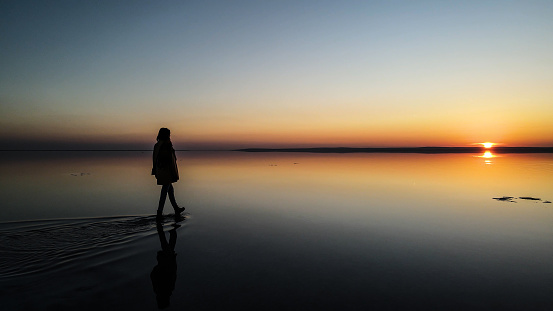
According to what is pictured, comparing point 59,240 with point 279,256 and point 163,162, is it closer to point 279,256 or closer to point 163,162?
point 163,162

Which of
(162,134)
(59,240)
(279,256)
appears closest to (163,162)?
(162,134)

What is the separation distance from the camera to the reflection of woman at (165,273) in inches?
185

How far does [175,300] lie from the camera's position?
4.55 meters

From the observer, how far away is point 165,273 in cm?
565

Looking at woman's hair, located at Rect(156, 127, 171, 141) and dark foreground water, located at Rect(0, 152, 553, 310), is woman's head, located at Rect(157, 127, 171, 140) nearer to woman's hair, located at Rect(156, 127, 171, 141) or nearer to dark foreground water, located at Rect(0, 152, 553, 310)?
woman's hair, located at Rect(156, 127, 171, 141)

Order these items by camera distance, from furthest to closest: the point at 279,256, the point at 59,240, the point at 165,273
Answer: the point at 59,240 < the point at 279,256 < the point at 165,273

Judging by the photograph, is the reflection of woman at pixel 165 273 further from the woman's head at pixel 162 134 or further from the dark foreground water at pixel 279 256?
the woman's head at pixel 162 134

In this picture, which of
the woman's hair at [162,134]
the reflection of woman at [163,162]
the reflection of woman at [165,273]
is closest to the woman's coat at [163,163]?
the reflection of woman at [163,162]

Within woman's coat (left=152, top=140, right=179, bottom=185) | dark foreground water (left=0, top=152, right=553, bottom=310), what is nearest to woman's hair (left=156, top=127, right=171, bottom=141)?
woman's coat (left=152, top=140, right=179, bottom=185)

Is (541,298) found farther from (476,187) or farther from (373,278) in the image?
(476,187)

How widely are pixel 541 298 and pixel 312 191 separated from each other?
12683 mm

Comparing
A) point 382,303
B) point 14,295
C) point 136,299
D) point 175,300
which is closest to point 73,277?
point 14,295

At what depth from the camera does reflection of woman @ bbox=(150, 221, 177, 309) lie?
4699 mm

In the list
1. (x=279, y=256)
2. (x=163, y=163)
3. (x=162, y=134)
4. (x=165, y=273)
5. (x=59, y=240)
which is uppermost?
(x=162, y=134)
